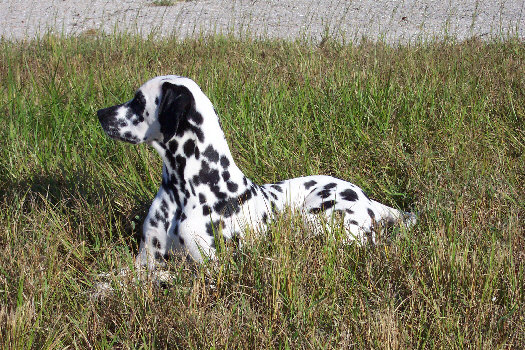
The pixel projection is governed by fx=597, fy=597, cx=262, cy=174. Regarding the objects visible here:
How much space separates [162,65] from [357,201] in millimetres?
3755

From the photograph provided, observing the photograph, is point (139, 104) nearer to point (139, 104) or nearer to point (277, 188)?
point (139, 104)

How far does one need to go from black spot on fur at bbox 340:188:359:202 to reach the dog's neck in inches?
33.7

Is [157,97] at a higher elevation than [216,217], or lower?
higher

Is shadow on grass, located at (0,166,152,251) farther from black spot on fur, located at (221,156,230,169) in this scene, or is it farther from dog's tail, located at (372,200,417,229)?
dog's tail, located at (372,200,417,229)

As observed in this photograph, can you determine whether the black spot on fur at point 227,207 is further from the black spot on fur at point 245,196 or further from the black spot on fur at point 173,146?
the black spot on fur at point 173,146

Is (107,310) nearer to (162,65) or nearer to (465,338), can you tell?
(465,338)

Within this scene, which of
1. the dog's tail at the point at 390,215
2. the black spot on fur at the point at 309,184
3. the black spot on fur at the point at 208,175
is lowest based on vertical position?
the dog's tail at the point at 390,215

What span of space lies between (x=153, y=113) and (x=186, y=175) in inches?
15.7

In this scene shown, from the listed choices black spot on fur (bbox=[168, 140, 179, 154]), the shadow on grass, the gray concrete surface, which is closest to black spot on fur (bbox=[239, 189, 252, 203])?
black spot on fur (bbox=[168, 140, 179, 154])

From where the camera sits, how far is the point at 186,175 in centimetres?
343

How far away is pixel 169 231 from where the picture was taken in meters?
3.46

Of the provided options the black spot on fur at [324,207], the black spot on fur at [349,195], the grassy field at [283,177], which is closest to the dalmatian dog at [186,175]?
the grassy field at [283,177]

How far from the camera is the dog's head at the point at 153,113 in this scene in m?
3.28

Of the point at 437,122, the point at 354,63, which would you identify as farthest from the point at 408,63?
the point at 437,122
